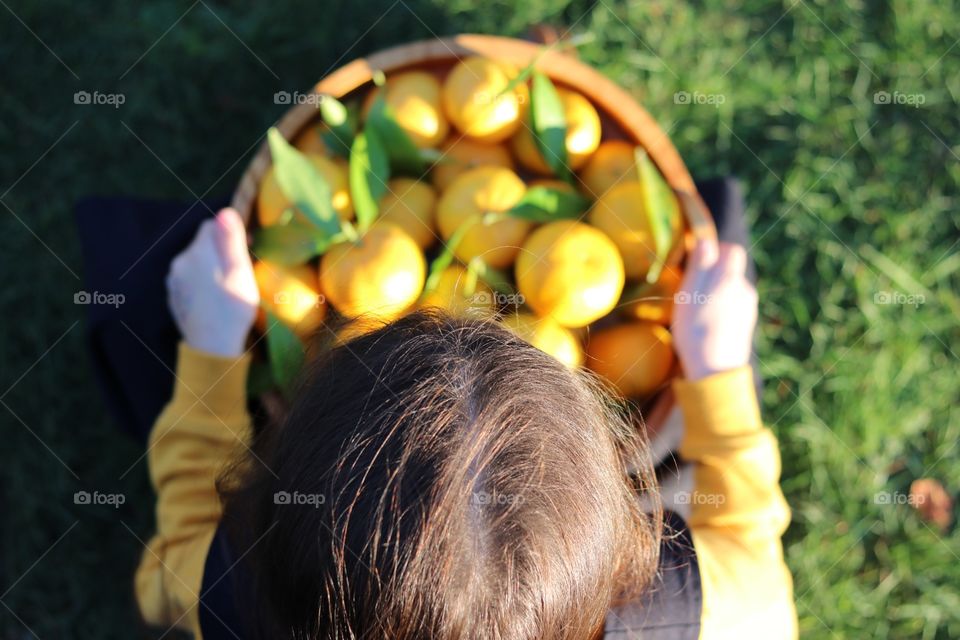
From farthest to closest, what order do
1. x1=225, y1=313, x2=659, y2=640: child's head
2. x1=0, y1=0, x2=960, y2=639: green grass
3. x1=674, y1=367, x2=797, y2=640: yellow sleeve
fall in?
x1=0, y1=0, x2=960, y2=639: green grass
x1=674, y1=367, x2=797, y2=640: yellow sleeve
x1=225, y1=313, x2=659, y2=640: child's head

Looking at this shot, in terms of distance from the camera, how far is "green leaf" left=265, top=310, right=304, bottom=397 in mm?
1122

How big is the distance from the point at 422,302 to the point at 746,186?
3.12ft

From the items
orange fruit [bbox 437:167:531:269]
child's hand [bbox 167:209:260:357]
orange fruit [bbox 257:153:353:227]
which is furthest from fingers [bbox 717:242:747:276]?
child's hand [bbox 167:209:260:357]

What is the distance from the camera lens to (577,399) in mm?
954

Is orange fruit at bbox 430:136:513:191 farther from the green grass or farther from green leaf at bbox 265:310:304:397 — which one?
the green grass

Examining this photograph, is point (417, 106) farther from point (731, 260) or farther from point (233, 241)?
point (731, 260)

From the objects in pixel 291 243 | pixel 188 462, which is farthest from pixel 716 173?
pixel 188 462

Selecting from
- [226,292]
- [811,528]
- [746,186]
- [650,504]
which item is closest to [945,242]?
[746,186]

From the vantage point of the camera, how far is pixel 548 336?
1104 mm

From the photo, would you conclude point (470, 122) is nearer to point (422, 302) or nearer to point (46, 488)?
point (422, 302)

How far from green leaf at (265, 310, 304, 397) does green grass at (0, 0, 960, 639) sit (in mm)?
728

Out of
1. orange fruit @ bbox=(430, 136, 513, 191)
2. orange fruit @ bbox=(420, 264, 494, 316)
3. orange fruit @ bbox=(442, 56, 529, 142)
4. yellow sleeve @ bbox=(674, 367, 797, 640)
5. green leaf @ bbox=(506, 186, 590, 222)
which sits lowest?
yellow sleeve @ bbox=(674, 367, 797, 640)

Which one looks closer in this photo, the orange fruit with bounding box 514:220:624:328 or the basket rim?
the orange fruit with bounding box 514:220:624:328

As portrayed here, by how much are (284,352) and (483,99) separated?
0.46 meters
